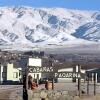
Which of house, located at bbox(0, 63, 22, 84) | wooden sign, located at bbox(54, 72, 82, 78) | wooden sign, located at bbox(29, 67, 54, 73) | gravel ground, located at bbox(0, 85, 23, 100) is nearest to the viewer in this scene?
wooden sign, located at bbox(29, 67, 54, 73)

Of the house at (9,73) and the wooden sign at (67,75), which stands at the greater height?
the house at (9,73)

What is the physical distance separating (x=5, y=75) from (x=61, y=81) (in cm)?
1045

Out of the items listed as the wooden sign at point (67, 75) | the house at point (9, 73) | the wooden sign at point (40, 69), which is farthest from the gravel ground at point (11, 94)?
the house at point (9, 73)

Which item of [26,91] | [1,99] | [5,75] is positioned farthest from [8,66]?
[26,91]

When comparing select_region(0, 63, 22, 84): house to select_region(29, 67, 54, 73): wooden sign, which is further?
select_region(0, 63, 22, 84): house

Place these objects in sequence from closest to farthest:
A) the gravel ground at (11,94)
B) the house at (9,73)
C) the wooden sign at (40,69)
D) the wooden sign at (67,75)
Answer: the wooden sign at (40,69) < the wooden sign at (67,75) < the gravel ground at (11,94) < the house at (9,73)

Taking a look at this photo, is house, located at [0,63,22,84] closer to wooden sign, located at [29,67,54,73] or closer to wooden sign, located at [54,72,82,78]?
wooden sign, located at [54,72,82,78]

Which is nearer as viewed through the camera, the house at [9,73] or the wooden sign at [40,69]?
the wooden sign at [40,69]

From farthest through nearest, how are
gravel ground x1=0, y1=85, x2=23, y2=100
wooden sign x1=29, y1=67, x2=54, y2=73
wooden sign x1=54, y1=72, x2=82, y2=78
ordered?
gravel ground x1=0, y1=85, x2=23, y2=100, wooden sign x1=54, y1=72, x2=82, y2=78, wooden sign x1=29, y1=67, x2=54, y2=73

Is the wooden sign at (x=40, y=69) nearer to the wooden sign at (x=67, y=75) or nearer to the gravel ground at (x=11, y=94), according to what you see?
the wooden sign at (x=67, y=75)

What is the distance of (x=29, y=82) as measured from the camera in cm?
2573

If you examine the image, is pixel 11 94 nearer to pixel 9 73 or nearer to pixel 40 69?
pixel 40 69

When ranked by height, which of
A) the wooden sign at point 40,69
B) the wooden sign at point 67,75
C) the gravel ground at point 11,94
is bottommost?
the gravel ground at point 11,94

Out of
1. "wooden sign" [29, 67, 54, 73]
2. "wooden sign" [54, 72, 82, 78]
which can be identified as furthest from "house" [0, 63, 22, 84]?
"wooden sign" [29, 67, 54, 73]
